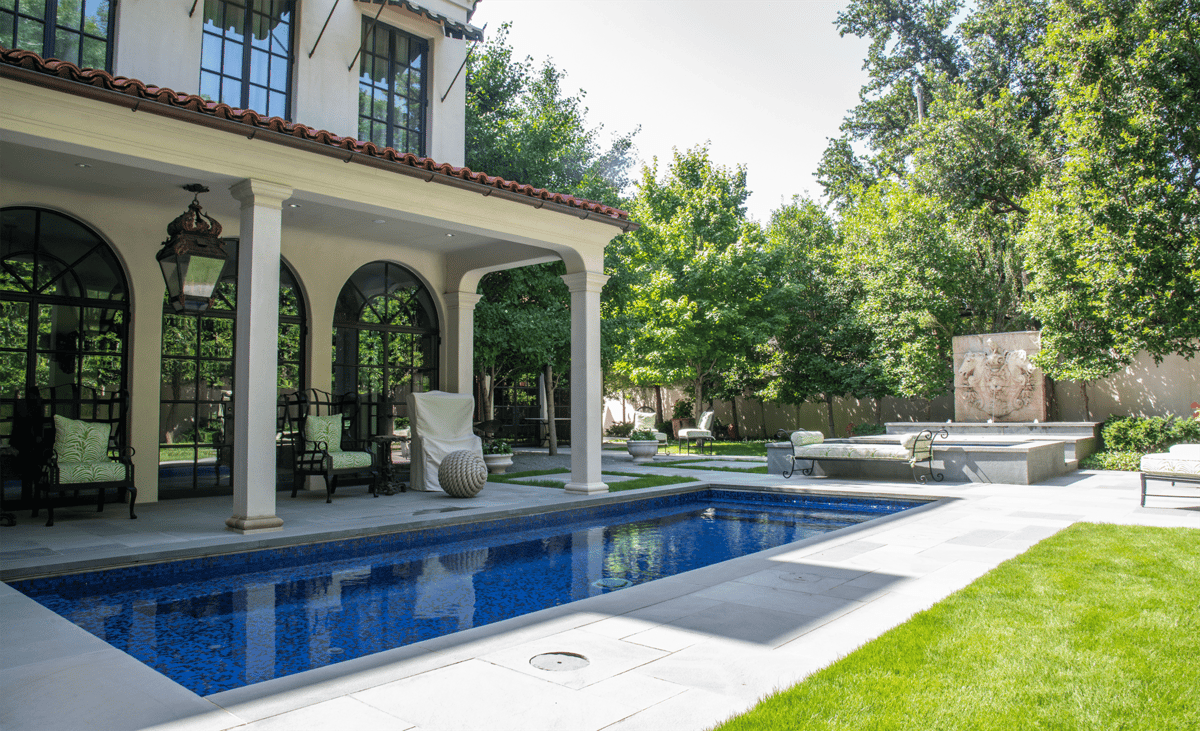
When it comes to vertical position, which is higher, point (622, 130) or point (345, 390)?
point (622, 130)

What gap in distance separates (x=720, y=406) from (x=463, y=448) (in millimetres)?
16239

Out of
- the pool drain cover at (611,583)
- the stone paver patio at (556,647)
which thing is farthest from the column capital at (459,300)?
the pool drain cover at (611,583)

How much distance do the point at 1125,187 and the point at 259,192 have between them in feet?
47.3

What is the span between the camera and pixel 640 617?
4082 millimetres

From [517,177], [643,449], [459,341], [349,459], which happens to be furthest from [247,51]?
[643,449]

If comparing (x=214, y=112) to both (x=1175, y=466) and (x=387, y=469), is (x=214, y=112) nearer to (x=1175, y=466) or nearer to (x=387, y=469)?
(x=387, y=469)

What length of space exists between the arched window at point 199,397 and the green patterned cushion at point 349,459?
5.36 ft

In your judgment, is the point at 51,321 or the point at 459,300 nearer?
the point at 51,321

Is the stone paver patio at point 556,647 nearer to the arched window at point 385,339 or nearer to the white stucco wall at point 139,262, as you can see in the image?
the white stucco wall at point 139,262

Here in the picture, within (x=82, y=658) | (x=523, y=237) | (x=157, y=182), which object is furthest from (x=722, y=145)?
(x=82, y=658)

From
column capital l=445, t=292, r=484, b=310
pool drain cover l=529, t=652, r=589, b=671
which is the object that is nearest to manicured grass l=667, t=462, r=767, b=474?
column capital l=445, t=292, r=484, b=310

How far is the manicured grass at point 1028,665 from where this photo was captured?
268cm

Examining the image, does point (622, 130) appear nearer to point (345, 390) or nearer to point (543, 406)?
point (543, 406)

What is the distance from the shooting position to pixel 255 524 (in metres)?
6.58
